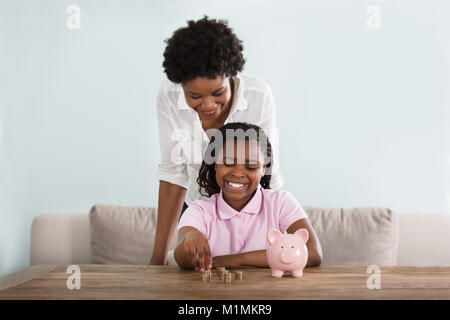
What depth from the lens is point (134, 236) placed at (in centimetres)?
241

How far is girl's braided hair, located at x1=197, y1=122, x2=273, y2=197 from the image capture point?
1358 millimetres

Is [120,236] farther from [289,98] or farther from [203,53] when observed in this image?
[203,53]

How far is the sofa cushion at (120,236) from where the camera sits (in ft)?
7.80

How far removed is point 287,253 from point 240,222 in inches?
13.6

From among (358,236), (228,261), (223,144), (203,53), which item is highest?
(203,53)

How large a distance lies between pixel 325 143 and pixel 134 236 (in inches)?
40.4

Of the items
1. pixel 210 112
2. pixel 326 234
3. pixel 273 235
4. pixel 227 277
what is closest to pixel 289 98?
pixel 326 234

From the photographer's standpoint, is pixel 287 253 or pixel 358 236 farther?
pixel 358 236

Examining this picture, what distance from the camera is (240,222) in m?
1.34

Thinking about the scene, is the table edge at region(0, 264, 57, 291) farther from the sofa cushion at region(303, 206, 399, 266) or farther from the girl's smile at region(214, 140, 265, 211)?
the sofa cushion at region(303, 206, 399, 266)

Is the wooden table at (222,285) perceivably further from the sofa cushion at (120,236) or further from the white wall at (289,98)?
the white wall at (289,98)

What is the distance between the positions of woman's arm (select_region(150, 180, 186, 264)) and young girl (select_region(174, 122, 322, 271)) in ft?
0.90

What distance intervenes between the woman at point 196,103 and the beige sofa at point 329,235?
764mm

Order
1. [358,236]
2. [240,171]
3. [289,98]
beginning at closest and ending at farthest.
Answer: [240,171] < [358,236] < [289,98]
